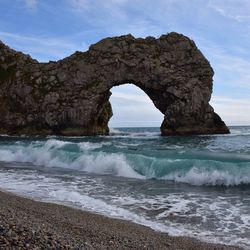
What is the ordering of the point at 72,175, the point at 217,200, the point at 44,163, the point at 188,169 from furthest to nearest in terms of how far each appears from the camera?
the point at 44,163
the point at 72,175
the point at 188,169
the point at 217,200

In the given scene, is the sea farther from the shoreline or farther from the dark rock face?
the dark rock face

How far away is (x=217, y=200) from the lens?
1216 centimetres

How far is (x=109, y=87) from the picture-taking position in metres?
64.6

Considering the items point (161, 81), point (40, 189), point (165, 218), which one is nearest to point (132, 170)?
point (40, 189)

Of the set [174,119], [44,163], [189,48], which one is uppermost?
[189,48]

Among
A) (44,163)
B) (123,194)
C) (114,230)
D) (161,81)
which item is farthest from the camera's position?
(161,81)

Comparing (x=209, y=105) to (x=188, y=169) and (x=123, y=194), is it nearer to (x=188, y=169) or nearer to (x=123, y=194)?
(x=188, y=169)

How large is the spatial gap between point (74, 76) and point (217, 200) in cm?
5531

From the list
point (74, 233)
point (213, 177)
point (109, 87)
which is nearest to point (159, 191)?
point (213, 177)

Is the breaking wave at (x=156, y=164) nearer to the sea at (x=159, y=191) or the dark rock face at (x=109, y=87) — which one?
the sea at (x=159, y=191)

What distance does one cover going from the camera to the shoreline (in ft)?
18.5

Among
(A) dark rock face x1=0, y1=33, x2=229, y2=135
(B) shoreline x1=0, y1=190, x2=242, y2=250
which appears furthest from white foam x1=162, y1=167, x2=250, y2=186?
(A) dark rock face x1=0, y1=33, x2=229, y2=135

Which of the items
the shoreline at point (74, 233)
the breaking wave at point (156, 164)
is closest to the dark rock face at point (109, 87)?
the breaking wave at point (156, 164)

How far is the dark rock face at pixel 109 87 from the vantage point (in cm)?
6309
